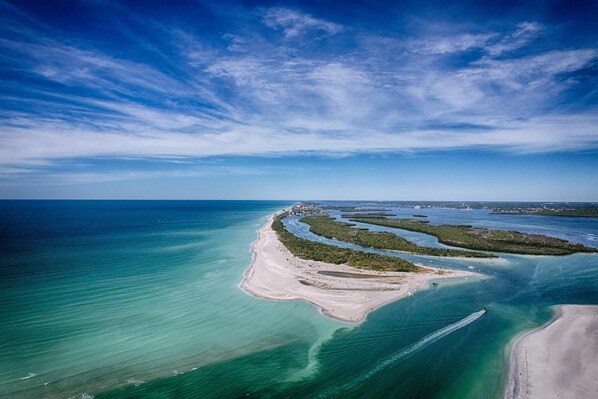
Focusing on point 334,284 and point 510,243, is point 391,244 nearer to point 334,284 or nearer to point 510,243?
point 510,243

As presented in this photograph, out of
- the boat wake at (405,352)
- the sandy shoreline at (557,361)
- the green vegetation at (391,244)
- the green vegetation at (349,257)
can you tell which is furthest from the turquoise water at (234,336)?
the green vegetation at (391,244)

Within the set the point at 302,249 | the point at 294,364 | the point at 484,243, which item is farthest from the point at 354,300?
the point at 484,243

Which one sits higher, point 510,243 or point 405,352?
point 510,243

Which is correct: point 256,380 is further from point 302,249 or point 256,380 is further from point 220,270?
point 302,249

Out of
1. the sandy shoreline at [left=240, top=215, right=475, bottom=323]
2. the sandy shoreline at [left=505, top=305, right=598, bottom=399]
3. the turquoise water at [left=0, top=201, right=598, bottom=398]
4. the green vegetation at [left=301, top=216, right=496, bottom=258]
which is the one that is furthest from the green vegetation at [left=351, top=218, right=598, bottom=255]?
the sandy shoreline at [left=505, top=305, right=598, bottom=399]

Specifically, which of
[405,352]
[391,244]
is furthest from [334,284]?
[391,244]

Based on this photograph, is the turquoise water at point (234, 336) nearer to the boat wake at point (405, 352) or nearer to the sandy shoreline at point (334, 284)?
the boat wake at point (405, 352)
